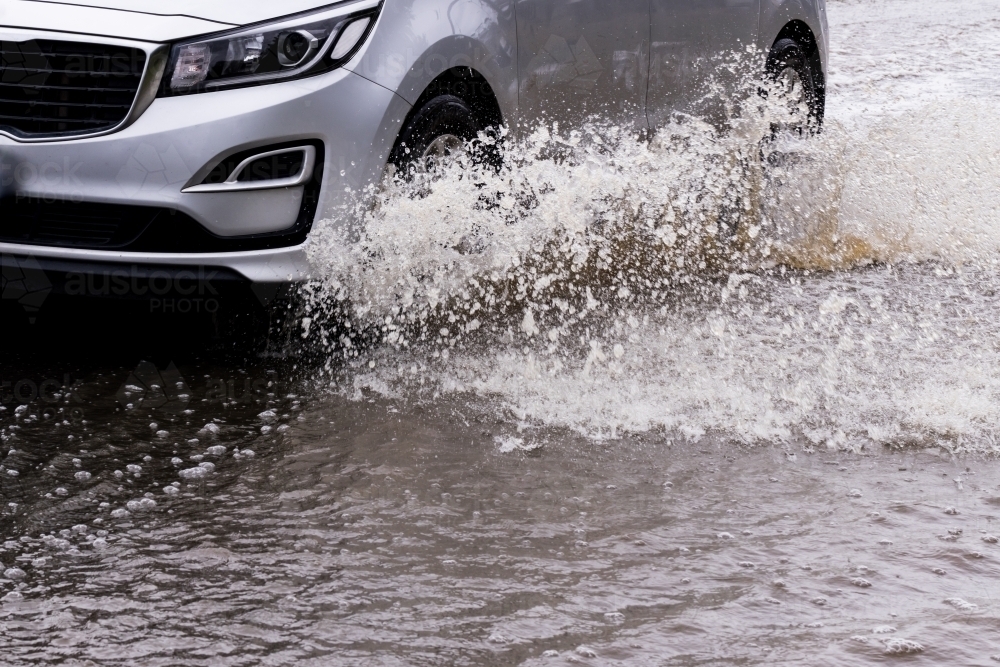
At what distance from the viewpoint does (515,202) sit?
399 centimetres

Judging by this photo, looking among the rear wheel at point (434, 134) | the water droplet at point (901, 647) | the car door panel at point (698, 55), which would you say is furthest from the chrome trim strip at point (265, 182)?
the water droplet at point (901, 647)

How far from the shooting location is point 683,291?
16.2ft

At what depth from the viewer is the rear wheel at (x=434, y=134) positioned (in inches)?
144

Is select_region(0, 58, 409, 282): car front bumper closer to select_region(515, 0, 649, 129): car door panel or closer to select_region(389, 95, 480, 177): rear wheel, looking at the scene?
select_region(389, 95, 480, 177): rear wheel

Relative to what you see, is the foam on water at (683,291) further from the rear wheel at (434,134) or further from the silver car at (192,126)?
the silver car at (192,126)

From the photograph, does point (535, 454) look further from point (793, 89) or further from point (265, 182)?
point (793, 89)

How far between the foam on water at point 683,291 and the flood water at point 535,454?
0.05 feet

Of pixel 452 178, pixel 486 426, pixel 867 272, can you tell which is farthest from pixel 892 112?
pixel 486 426

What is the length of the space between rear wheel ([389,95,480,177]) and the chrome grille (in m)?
0.82

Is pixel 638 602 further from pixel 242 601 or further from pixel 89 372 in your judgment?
pixel 89 372

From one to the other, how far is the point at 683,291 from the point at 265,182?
2154 millimetres

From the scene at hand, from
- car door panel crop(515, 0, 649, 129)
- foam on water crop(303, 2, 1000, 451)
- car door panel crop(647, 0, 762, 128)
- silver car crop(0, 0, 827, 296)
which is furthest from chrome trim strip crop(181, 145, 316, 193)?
car door panel crop(647, 0, 762, 128)

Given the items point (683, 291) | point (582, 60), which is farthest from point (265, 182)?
point (683, 291)

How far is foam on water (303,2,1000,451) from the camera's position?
11.4ft
